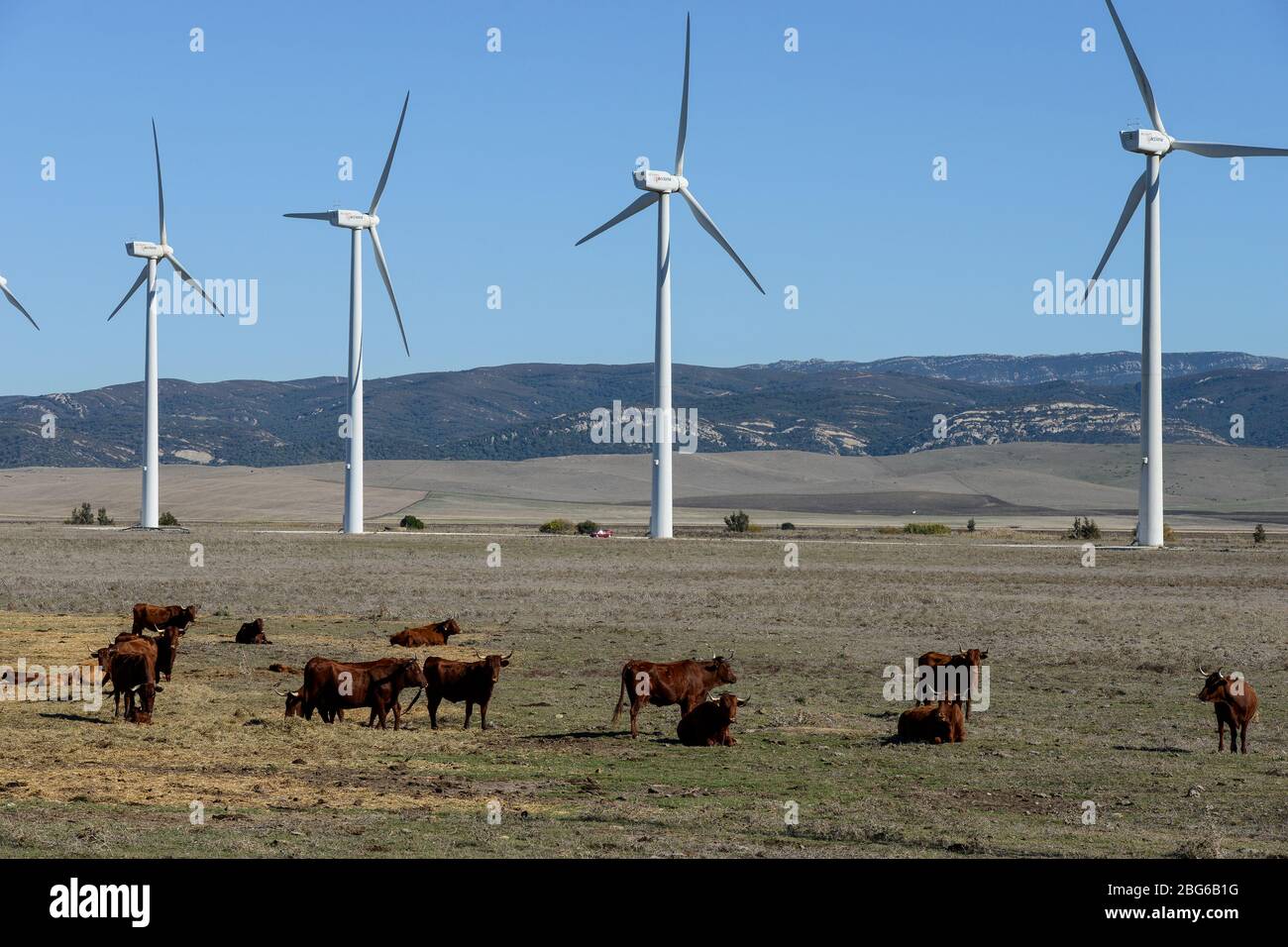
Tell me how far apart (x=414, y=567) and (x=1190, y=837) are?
47.1m

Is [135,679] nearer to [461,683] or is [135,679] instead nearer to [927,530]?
[461,683]

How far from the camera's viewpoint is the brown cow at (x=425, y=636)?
30.0m

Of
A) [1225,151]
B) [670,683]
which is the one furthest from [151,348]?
[670,683]

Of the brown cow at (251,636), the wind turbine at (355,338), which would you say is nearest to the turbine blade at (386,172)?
the wind turbine at (355,338)

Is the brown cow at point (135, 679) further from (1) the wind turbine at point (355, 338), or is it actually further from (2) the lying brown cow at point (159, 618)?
(1) the wind turbine at point (355, 338)

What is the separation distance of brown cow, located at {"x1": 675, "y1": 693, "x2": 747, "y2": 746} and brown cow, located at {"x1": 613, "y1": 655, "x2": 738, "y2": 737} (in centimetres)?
75

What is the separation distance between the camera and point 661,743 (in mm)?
19703

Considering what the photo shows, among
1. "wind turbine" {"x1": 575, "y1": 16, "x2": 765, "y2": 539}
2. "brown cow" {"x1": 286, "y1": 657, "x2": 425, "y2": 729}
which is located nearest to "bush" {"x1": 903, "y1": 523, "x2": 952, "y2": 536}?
"wind turbine" {"x1": 575, "y1": 16, "x2": 765, "y2": 539}

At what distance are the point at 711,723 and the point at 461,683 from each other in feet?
10.5

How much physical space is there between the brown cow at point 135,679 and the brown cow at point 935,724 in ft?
29.2

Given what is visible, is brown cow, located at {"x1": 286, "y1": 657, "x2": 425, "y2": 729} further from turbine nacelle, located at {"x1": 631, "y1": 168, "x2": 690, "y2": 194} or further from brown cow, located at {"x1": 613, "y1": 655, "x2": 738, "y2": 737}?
turbine nacelle, located at {"x1": 631, "y1": 168, "x2": 690, "y2": 194}

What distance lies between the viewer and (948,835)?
552 inches
